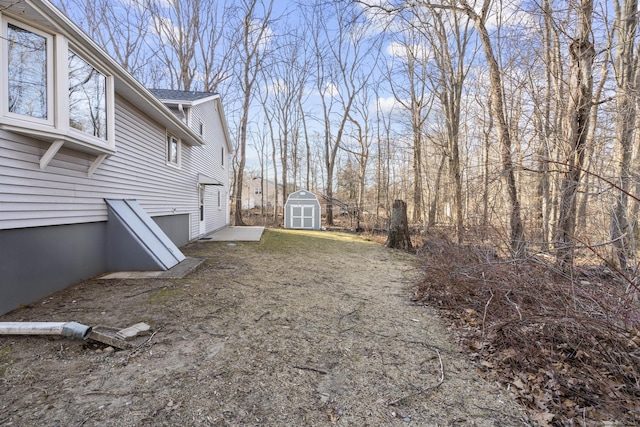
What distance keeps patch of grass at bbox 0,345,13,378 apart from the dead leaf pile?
4.05m

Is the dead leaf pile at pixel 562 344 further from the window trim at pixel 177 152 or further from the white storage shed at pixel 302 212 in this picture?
the white storage shed at pixel 302 212

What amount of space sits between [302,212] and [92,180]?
13263 mm

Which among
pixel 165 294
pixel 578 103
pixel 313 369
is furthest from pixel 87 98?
pixel 578 103

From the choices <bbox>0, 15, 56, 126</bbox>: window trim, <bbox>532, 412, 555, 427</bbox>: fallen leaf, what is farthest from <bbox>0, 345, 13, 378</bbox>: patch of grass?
<bbox>532, 412, 555, 427</bbox>: fallen leaf

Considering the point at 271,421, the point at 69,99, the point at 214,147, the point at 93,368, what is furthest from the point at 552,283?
the point at 214,147

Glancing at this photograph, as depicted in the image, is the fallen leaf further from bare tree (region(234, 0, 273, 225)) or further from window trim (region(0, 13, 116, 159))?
bare tree (region(234, 0, 273, 225))

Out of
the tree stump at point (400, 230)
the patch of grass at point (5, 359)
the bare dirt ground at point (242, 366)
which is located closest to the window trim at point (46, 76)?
the bare dirt ground at point (242, 366)

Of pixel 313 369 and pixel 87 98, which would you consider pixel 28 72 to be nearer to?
pixel 87 98

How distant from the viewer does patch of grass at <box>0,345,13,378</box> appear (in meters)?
2.48

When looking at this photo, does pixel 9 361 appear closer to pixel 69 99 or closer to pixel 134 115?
pixel 69 99

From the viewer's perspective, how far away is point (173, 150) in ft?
29.8

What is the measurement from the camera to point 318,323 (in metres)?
3.82

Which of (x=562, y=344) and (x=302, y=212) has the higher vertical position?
(x=302, y=212)

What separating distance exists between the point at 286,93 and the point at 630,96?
2162 centimetres
